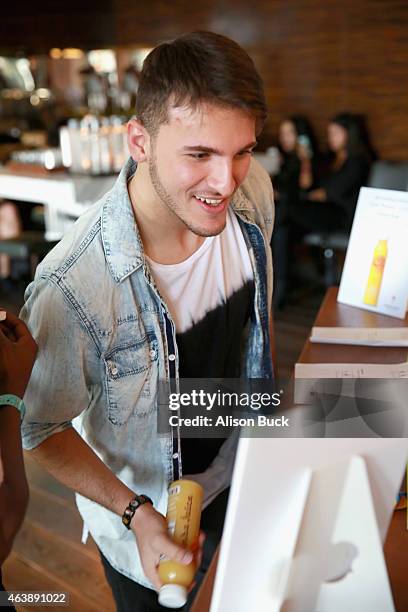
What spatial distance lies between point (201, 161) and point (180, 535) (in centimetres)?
60

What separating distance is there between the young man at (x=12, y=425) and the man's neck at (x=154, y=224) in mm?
356

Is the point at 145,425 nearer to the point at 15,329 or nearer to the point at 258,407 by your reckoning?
the point at 258,407

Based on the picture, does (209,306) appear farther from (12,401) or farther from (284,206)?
(284,206)

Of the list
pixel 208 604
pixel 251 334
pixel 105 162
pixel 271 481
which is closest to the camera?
pixel 271 481

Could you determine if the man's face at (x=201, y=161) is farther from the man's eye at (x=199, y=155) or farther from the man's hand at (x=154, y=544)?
the man's hand at (x=154, y=544)

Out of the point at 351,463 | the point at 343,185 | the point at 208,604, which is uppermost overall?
the point at 351,463

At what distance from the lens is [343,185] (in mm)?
4324

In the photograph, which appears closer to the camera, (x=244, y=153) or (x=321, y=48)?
(x=244, y=153)

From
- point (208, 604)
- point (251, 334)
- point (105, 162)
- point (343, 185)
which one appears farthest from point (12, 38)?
point (208, 604)

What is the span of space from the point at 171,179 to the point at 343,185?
339 centimetres

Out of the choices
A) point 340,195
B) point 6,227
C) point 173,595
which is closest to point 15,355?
point 173,595

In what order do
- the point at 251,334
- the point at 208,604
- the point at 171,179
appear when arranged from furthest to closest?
the point at 251,334 → the point at 171,179 → the point at 208,604

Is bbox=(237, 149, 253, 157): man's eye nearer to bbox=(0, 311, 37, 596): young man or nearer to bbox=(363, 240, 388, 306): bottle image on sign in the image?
bbox=(0, 311, 37, 596): young man

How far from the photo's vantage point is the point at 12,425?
931mm
